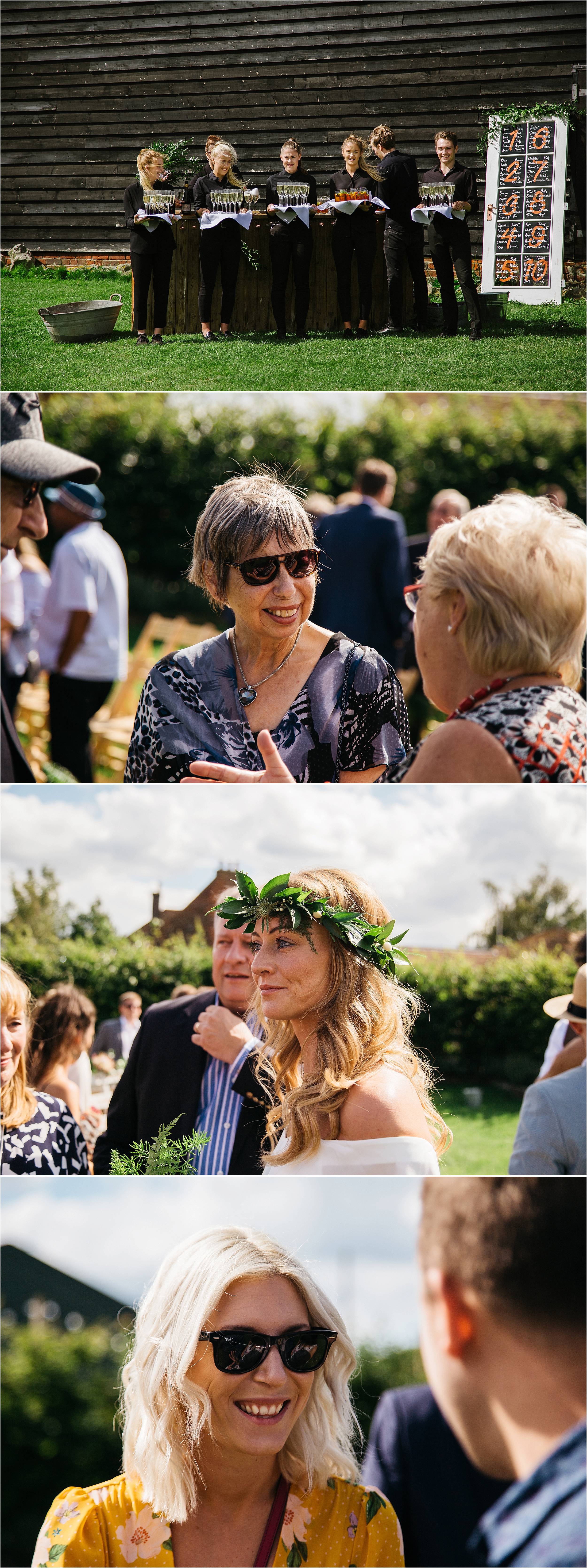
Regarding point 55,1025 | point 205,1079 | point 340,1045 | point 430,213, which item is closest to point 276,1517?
point 205,1079

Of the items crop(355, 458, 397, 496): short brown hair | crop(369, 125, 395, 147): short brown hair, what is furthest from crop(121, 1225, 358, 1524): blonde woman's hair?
crop(369, 125, 395, 147): short brown hair

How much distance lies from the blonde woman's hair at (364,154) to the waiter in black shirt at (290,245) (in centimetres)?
14

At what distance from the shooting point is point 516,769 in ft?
7.59

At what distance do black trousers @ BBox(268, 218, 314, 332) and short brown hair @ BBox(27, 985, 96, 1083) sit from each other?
1.96 meters

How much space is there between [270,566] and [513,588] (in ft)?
1.81

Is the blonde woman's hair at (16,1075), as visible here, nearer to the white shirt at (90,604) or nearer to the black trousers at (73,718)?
the black trousers at (73,718)

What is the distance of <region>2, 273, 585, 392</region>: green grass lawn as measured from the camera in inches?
124

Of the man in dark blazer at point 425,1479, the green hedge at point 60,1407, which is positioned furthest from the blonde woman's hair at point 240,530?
the man in dark blazer at point 425,1479

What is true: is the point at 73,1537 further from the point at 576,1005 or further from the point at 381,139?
the point at 381,139

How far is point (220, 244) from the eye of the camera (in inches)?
125

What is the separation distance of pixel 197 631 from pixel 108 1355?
73.8 inches

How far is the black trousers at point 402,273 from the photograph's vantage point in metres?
3.16

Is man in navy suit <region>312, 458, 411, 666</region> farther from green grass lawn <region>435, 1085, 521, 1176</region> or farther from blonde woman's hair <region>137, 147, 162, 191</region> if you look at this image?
green grass lawn <region>435, 1085, 521, 1176</region>

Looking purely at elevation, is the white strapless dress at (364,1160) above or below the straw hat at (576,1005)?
below
